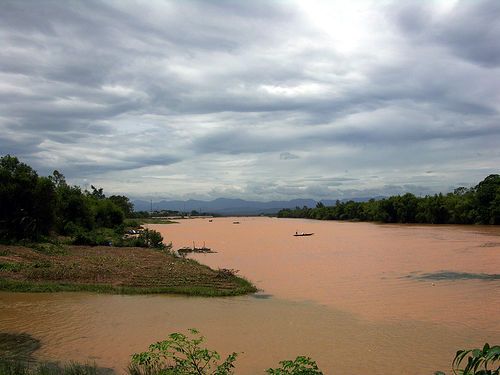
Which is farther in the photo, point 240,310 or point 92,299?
point 92,299

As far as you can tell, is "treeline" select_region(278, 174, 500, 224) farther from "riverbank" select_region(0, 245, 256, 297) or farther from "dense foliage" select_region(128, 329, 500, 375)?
"dense foliage" select_region(128, 329, 500, 375)

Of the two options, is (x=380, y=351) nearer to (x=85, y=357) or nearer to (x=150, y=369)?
(x=150, y=369)

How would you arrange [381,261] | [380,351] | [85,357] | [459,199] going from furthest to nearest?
[459,199]
[381,261]
[380,351]
[85,357]

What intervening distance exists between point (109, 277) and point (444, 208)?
65.8 m

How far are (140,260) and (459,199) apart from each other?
60652 mm

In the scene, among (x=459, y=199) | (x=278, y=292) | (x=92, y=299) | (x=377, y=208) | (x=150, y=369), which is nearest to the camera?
(x=150, y=369)

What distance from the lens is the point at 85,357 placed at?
10.2m

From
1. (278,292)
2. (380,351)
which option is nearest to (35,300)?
(278,292)

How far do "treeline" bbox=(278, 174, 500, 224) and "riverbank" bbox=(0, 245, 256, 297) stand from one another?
52918mm

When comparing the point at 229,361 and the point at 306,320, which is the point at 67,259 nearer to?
the point at 306,320

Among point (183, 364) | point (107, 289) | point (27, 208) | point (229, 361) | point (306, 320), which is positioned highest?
point (27, 208)

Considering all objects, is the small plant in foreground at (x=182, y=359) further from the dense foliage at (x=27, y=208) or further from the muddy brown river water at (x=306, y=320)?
the dense foliage at (x=27, y=208)

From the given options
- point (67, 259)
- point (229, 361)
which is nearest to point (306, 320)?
point (229, 361)

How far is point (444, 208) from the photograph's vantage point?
241 feet
